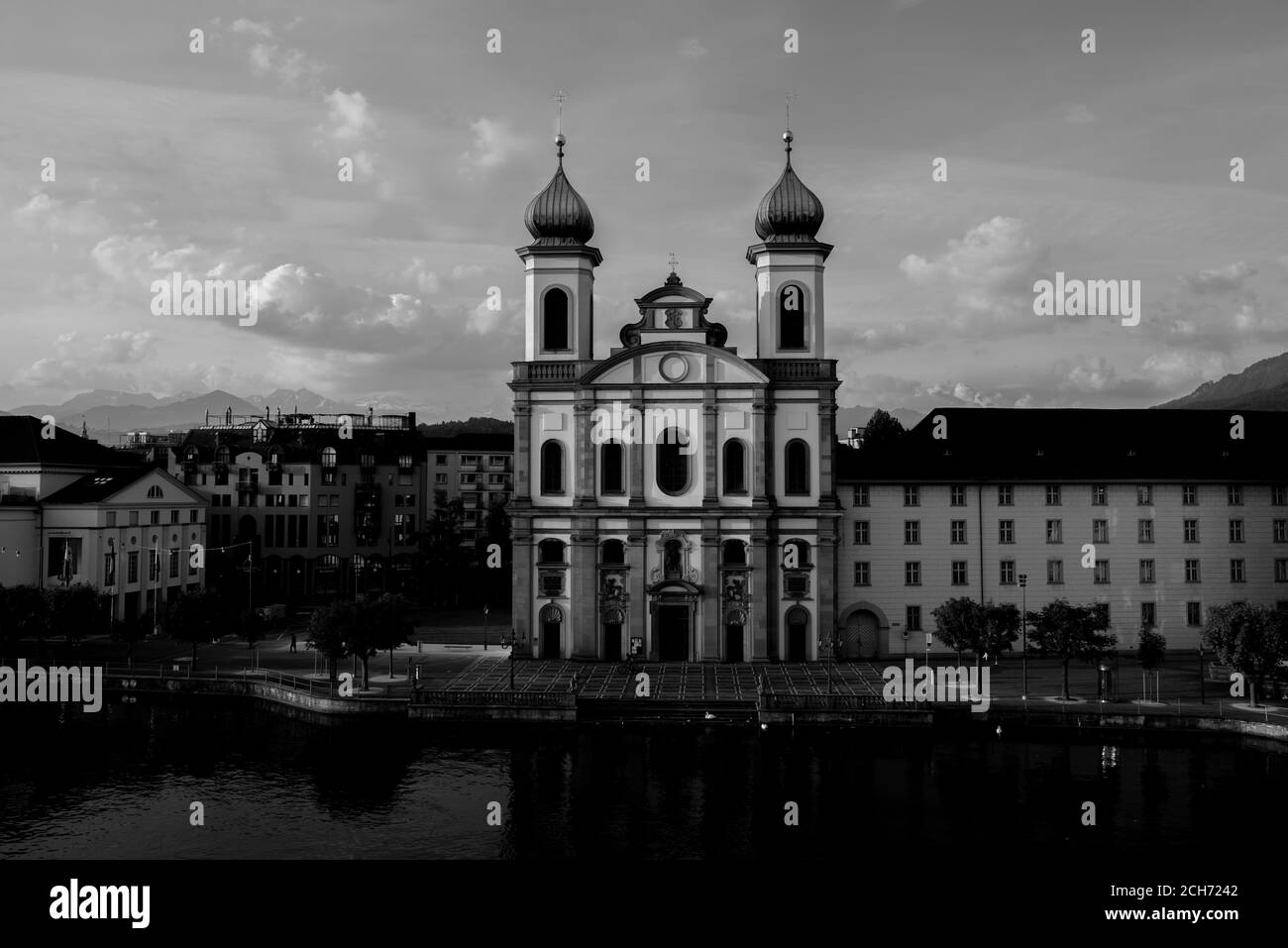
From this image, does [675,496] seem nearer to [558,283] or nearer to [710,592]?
[710,592]

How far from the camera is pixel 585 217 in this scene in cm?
6956

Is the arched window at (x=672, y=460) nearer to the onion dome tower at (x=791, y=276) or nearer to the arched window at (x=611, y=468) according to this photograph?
the arched window at (x=611, y=468)

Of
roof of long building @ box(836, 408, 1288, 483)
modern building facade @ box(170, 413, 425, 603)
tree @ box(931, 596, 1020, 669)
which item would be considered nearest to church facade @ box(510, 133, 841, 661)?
roof of long building @ box(836, 408, 1288, 483)

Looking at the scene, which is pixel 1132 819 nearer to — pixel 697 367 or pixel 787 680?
pixel 787 680

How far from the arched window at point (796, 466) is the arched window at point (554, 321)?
15292mm

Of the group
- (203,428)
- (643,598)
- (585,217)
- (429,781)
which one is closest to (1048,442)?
(643,598)

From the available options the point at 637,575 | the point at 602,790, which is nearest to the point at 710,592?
the point at 637,575

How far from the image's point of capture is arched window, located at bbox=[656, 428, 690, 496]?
67.4 m

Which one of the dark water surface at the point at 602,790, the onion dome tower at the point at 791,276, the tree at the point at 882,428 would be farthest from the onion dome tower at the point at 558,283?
the tree at the point at 882,428

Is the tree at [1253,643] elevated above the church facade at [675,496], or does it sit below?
below

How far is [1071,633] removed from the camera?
2185 inches

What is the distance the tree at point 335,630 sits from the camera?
5806 cm

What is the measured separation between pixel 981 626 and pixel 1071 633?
15.7ft
